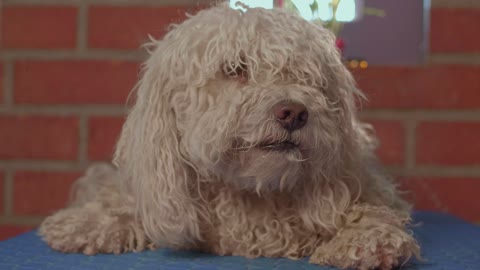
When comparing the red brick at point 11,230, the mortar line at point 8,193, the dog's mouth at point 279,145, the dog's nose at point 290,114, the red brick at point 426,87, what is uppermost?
the red brick at point 426,87

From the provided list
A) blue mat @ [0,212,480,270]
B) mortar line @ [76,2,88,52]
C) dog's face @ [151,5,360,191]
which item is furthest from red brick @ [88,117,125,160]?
dog's face @ [151,5,360,191]

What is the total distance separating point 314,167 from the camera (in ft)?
3.18

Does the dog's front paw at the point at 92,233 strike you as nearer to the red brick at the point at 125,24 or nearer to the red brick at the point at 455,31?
the red brick at the point at 125,24

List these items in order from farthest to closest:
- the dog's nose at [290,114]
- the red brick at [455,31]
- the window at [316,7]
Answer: the red brick at [455,31] < the window at [316,7] < the dog's nose at [290,114]

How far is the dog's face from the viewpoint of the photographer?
92 cm

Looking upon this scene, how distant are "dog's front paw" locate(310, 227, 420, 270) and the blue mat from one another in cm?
2

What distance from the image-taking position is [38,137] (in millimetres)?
1567

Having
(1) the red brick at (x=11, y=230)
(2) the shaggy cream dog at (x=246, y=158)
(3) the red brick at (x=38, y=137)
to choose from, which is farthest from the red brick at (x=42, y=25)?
(2) the shaggy cream dog at (x=246, y=158)

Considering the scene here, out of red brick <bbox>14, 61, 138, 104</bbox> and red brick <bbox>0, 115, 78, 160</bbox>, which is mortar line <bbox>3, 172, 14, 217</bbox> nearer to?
red brick <bbox>0, 115, 78, 160</bbox>

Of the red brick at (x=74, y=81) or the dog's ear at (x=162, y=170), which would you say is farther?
the red brick at (x=74, y=81)

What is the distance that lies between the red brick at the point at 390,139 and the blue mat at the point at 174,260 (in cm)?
41

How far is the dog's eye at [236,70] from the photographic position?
979 millimetres

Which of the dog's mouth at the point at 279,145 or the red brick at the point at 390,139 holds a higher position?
the dog's mouth at the point at 279,145

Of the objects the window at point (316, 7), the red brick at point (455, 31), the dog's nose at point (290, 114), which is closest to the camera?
the dog's nose at point (290, 114)
